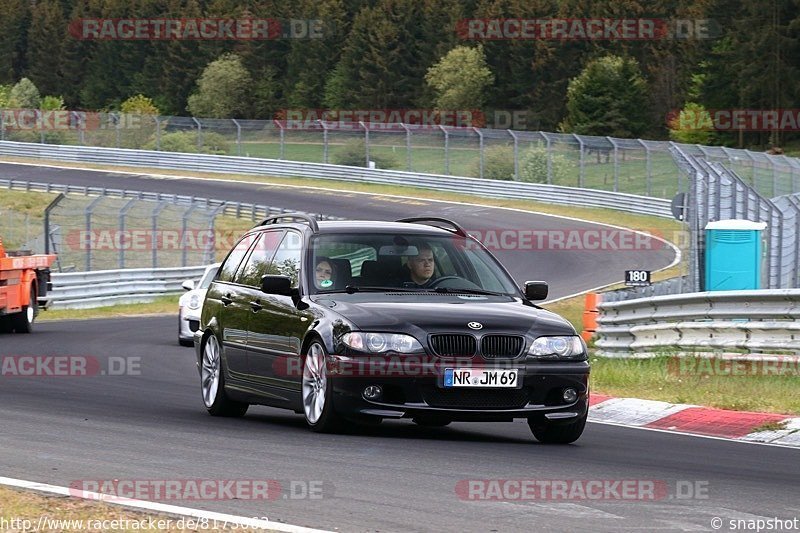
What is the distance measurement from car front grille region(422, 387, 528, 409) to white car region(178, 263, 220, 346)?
12.5 metres

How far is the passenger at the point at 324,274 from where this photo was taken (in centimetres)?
1104

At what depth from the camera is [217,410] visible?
12.2 metres

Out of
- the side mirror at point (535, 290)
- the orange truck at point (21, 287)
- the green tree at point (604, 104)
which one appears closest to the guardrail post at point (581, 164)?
the orange truck at point (21, 287)

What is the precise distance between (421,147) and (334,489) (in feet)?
178

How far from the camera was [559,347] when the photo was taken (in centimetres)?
1041

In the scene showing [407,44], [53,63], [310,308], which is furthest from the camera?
[53,63]

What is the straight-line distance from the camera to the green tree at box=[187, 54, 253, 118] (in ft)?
423

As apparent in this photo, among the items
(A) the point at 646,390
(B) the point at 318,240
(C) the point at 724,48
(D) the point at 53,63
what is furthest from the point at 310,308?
(D) the point at 53,63

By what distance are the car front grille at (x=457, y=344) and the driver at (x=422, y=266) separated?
101cm

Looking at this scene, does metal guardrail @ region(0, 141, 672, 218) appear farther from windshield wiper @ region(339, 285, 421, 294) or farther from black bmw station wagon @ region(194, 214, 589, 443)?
windshield wiper @ region(339, 285, 421, 294)

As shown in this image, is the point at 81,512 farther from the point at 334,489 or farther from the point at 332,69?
the point at 332,69

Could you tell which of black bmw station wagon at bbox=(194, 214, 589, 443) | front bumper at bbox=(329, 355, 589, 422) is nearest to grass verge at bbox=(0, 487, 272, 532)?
front bumper at bbox=(329, 355, 589, 422)

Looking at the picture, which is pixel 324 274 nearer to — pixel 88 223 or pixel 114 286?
pixel 88 223

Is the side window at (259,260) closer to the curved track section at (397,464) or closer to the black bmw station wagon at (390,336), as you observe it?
the black bmw station wagon at (390,336)
